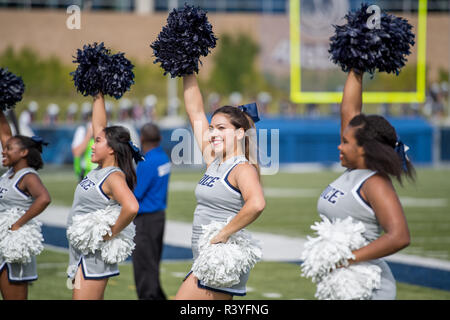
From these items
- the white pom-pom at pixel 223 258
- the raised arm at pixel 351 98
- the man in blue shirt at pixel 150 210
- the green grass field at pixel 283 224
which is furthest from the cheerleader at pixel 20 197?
the raised arm at pixel 351 98

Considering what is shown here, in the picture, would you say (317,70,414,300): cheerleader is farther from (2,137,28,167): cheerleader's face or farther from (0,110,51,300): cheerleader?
(2,137,28,167): cheerleader's face

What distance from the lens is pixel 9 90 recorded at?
15.5 feet

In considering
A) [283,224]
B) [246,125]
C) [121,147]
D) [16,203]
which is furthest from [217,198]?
[283,224]

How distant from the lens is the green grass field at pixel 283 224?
642 centimetres

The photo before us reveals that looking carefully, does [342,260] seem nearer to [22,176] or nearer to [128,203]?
[128,203]

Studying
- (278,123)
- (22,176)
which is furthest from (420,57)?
(22,176)

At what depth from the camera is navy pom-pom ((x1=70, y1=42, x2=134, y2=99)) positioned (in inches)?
165

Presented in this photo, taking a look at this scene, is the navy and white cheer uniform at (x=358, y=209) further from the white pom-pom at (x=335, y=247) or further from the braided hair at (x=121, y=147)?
the braided hair at (x=121, y=147)

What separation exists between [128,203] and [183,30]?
3.15 feet

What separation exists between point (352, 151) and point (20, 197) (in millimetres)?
2359

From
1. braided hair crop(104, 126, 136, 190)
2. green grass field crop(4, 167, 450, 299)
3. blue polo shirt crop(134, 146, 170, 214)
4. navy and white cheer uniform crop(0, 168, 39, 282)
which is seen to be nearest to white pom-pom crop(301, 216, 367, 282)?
braided hair crop(104, 126, 136, 190)

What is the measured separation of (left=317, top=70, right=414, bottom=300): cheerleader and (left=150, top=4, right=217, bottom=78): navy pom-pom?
1115mm

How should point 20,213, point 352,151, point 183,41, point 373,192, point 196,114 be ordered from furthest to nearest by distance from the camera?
point 20,213 < point 196,114 < point 183,41 < point 352,151 < point 373,192

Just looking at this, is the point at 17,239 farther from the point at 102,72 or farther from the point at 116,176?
the point at 102,72
